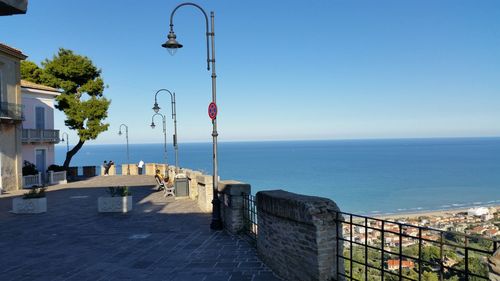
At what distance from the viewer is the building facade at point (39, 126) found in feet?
88.6

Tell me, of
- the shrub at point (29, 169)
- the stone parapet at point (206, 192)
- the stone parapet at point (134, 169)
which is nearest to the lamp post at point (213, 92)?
the stone parapet at point (206, 192)

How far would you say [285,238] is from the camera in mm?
6547

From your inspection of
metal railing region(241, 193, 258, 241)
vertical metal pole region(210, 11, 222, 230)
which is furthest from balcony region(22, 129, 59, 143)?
metal railing region(241, 193, 258, 241)

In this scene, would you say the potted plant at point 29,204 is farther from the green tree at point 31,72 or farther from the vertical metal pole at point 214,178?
the green tree at point 31,72

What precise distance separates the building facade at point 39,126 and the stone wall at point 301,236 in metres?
24.7

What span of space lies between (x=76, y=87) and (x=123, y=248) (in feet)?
89.6

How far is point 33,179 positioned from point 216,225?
20.2m

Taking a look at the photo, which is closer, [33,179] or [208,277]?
[208,277]

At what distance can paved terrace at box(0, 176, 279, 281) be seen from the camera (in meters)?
7.21

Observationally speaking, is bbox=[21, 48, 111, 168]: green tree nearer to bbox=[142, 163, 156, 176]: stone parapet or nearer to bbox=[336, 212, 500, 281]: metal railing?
bbox=[142, 163, 156, 176]: stone parapet

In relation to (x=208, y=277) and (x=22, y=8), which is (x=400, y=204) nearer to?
(x=208, y=277)

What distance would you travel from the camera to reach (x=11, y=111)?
23188 millimetres

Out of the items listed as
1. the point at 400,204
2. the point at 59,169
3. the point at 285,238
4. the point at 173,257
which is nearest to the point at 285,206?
the point at 285,238

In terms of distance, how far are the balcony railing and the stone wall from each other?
2121cm
